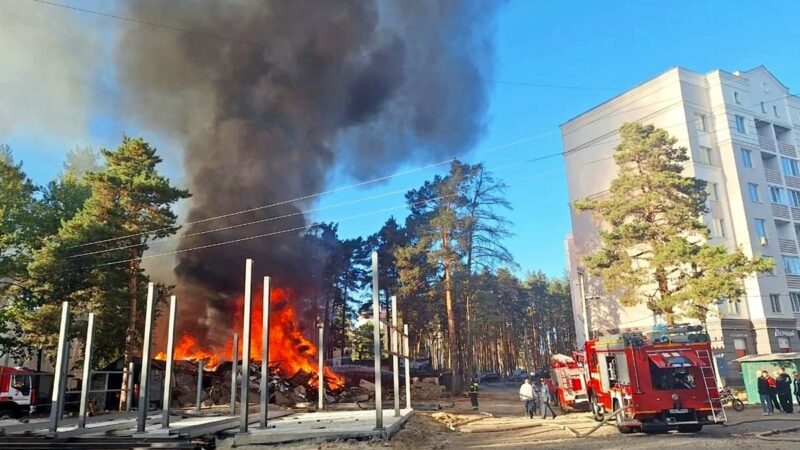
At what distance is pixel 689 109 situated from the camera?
37.4m

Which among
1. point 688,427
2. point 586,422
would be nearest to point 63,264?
point 586,422

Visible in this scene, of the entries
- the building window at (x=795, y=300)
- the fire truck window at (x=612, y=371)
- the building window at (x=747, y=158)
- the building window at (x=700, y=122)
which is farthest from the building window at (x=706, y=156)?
the fire truck window at (x=612, y=371)

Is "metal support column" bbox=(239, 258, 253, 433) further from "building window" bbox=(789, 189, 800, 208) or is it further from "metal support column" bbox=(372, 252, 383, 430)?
"building window" bbox=(789, 189, 800, 208)

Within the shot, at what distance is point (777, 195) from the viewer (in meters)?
39.8

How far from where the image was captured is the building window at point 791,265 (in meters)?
38.0

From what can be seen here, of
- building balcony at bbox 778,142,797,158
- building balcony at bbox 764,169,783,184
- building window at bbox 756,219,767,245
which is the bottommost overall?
building window at bbox 756,219,767,245

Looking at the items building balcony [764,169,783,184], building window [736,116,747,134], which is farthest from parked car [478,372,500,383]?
building window [736,116,747,134]

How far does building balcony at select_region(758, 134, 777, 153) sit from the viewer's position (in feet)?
132

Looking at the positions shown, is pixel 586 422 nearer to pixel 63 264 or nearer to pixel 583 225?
pixel 63 264

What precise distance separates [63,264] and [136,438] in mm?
16682

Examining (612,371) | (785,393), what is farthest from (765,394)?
(612,371)

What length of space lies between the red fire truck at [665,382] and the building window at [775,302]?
27251 millimetres

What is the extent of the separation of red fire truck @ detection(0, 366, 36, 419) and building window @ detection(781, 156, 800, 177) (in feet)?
163

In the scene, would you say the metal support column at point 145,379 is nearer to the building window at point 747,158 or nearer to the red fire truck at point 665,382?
the red fire truck at point 665,382
